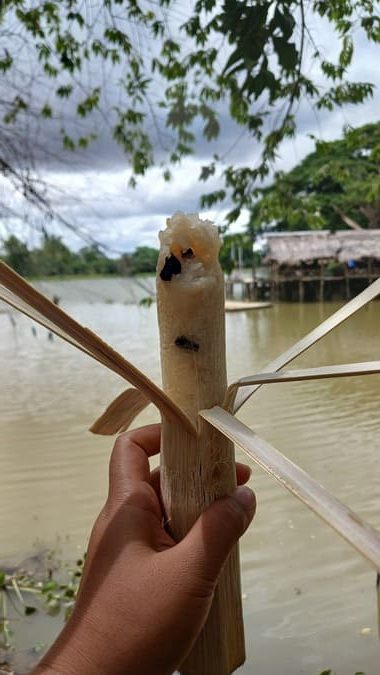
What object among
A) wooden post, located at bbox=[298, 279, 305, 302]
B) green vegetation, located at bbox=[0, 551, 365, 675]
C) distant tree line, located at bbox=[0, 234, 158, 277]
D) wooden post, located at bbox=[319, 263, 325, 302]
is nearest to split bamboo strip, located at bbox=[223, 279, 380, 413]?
distant tree line, located at bbox=[0, 234, 158, 277]

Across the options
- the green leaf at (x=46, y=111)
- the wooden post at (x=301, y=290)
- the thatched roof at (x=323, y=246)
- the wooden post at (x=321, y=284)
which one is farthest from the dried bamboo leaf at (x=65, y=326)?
the wooden post at (x=301, y=290)

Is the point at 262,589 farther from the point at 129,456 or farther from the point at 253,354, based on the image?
the point at 253,354

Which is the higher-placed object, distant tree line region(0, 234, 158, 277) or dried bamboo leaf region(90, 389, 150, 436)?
distant tree line region(0, 234, 158, 277)

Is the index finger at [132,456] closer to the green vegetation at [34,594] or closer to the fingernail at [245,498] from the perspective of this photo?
the fingernail at [245,498]

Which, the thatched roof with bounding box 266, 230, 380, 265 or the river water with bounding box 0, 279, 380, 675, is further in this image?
the thatched roof with bounding box 266, 230, 380, 265

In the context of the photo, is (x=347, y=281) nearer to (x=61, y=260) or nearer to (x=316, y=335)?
(x=61, y=260)

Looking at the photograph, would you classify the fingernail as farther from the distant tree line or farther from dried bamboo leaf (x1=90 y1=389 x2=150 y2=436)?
the distant tree line

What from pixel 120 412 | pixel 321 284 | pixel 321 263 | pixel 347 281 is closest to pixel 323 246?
pixel 321 263
